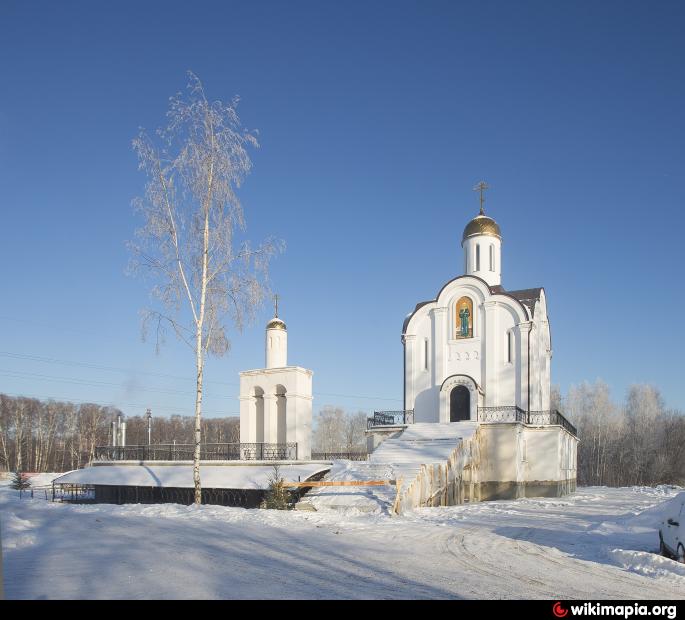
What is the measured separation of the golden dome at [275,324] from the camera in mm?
28578

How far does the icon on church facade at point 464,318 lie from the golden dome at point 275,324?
7.73 metres

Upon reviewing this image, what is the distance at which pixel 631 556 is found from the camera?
873cm

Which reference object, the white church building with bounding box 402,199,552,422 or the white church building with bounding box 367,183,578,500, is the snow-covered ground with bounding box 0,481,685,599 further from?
the white church building with bounding box 402,199,552,422

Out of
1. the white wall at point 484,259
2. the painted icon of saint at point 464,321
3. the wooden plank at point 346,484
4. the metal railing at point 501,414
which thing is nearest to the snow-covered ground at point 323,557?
the wooden plank at point 346,484

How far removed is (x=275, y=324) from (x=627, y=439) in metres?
37.5

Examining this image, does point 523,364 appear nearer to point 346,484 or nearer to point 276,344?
point 276,344

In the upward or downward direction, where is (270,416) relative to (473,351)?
downward

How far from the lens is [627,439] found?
174ft

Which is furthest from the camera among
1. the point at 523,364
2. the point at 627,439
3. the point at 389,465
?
the point at 627,439

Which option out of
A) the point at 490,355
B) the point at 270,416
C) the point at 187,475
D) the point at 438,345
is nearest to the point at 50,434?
the point at 270,416

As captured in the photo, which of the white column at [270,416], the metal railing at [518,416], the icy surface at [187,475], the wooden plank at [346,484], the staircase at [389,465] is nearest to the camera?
the wooden plank at [346,484]

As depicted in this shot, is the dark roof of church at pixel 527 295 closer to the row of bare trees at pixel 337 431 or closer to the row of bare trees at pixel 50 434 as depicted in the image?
the row of bare trees at pixel 50 434

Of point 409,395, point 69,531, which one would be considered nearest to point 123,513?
point 69,531
